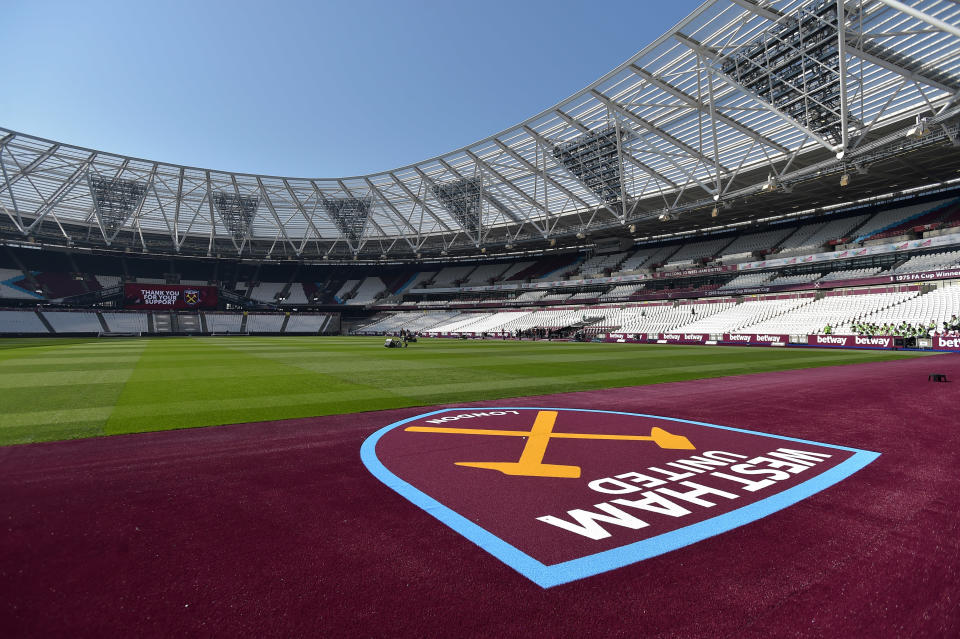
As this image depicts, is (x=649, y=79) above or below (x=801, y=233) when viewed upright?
above

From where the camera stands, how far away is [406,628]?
7.12ft

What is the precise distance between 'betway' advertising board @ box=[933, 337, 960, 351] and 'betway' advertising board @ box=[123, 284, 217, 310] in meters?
79.6

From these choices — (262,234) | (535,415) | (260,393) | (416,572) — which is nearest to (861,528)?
(416,572)

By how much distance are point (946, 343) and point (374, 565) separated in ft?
115

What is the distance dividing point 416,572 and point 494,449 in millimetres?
2966

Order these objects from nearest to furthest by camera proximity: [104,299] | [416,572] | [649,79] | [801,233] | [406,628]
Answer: [406,628], [416,572], [649,79], [801,233], [104,299]

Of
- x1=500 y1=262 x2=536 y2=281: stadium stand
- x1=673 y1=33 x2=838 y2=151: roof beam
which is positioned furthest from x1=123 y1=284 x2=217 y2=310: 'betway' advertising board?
x1=673 y1=33 x2=838 y2=151: roof beam

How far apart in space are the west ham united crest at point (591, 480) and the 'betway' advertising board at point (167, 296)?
235ft

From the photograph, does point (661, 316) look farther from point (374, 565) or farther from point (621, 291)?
point (374, 565)

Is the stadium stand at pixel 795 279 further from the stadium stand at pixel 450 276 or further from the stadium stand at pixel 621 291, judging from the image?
the stadium stand at pixel 450 276

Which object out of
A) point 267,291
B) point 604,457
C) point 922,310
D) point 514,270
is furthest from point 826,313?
point 267,291

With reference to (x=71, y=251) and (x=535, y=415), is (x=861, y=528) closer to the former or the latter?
(x=535, y=415)

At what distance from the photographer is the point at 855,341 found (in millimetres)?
28422

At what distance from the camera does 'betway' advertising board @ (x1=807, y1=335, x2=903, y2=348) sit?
2675 cm
